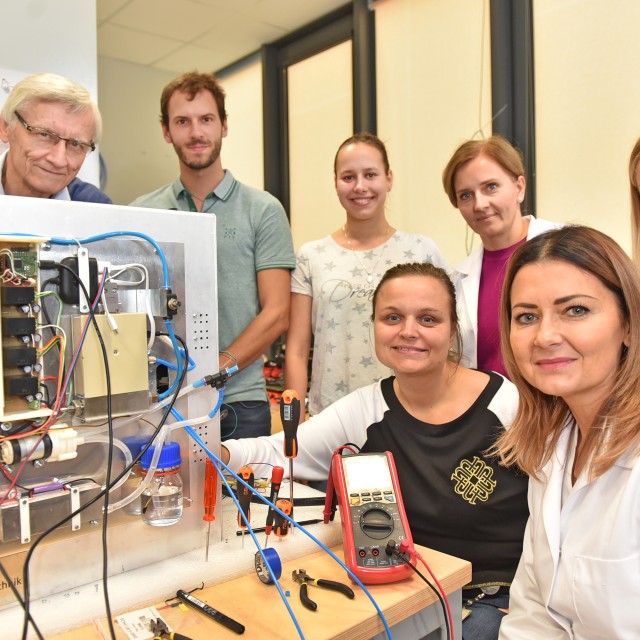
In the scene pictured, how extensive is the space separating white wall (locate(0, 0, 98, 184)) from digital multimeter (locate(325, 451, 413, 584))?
6.30 ft

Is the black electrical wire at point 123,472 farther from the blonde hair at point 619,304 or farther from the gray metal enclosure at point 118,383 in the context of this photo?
the blonde hair at point 619,304

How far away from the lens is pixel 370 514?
1083mm

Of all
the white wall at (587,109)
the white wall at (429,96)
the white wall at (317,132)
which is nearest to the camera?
the white wall at (587,109)

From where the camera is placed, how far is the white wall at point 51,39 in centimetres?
236

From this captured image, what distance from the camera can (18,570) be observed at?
917 mm

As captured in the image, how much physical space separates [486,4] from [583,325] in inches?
94.8

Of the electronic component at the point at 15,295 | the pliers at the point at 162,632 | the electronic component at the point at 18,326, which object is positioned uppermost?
the electronic component at the point at 15,295

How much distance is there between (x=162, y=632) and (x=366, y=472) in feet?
1.48

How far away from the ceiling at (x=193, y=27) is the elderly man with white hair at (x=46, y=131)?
2.30 metres

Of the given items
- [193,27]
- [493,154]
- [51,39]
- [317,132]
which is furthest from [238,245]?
[193,27]

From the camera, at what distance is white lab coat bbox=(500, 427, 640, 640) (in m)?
0.98

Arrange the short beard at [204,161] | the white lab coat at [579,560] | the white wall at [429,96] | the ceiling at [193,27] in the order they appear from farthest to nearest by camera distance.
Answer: the ceiling at [193,27] < the white wall at [429,96] < the short beard at [204,161] < the white lab coat at [579,560]

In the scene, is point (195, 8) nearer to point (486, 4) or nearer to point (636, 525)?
point (486, 4)

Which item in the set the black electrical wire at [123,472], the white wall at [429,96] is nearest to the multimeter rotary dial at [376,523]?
the black electrical wire at [123,472]
